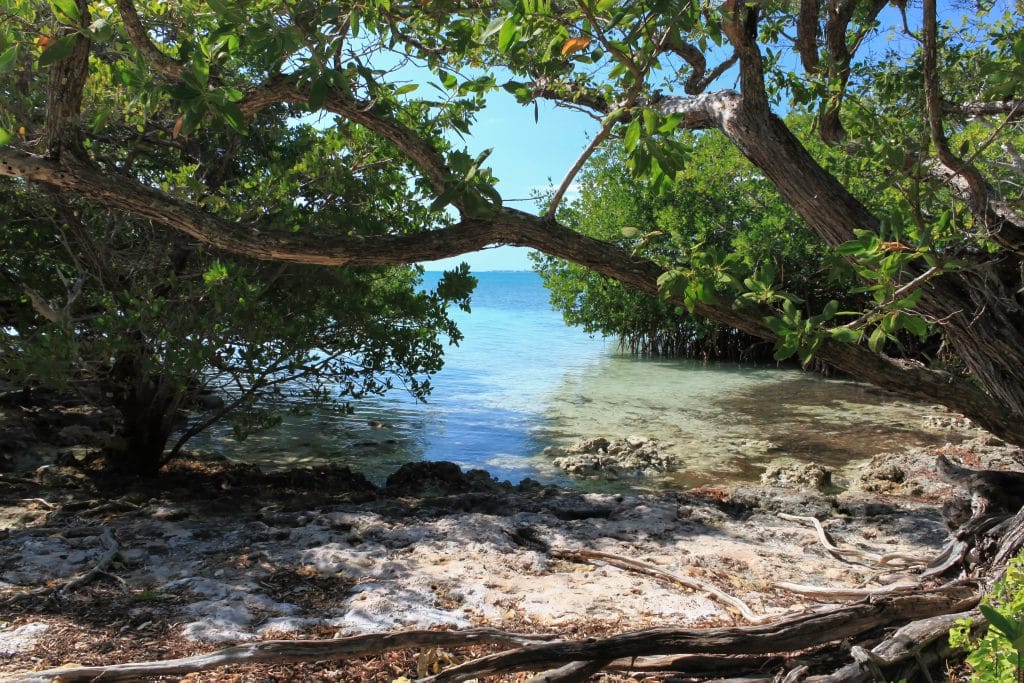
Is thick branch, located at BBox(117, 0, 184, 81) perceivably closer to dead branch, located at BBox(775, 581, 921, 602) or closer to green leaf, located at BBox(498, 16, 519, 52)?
green leaf, located at BBox(498, 16, 519, 52)

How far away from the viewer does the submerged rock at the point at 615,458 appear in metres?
8.10

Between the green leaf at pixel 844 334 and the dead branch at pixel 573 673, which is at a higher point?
the green leaf at pixel 844 334

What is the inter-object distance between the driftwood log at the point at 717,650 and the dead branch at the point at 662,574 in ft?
1.71

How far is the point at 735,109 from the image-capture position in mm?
3832

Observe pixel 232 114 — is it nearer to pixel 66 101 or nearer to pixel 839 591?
pixel 66 101

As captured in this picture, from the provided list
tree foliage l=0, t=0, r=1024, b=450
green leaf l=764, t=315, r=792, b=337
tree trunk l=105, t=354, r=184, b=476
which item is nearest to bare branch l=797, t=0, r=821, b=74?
tree foliage l=0, t=0, r=1024, b=450

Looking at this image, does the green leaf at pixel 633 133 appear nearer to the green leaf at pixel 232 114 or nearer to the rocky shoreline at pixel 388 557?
the green leaf at pixel 232 114

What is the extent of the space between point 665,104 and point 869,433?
7573 mm

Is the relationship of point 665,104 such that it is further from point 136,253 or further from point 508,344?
point 508,344

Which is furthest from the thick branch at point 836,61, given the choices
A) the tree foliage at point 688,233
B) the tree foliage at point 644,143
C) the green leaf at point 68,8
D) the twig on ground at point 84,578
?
the tree foliage at point 688,233

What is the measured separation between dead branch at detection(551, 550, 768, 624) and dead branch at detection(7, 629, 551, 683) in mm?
1241

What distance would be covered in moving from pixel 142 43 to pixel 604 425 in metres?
8.66

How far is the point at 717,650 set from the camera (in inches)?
107

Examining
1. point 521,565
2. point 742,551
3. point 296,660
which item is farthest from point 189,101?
point 742,551
